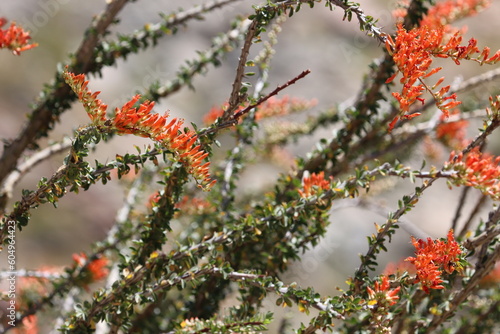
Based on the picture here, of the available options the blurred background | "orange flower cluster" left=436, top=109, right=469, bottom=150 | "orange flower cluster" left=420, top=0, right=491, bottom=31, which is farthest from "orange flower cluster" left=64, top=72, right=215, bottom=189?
the blurred background

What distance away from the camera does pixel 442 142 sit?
1.70 metres

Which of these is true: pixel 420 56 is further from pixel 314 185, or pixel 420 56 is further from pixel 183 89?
pixel 183 89

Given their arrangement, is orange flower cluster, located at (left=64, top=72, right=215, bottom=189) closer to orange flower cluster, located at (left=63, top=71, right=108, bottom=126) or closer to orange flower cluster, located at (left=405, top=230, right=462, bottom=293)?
orange flower cluster, located at (left=63, top=71, right=108, bottom=126)

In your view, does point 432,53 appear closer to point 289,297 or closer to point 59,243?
point 289,297

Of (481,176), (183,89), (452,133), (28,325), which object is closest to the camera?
(481,176)

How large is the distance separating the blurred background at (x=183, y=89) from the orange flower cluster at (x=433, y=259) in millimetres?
3154

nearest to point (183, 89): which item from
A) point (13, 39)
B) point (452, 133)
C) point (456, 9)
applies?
point (452, 133)

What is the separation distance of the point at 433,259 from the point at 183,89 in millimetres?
5682

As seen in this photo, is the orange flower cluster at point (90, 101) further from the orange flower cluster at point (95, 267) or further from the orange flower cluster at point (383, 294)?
the orange flower cluster at point (95, 267)

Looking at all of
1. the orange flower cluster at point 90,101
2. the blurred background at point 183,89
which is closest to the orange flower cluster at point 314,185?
the orange flower cluster at point 90,101

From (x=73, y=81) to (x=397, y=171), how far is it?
53 centimetres

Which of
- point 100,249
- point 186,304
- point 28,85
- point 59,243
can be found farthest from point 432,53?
point 28,85

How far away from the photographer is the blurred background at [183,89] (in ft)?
15.5

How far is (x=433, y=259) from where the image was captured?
80 centimetres
